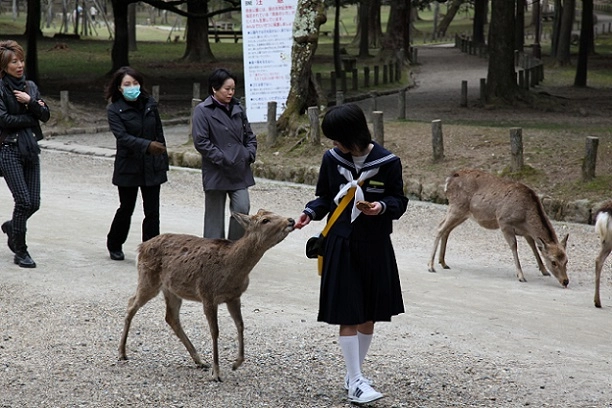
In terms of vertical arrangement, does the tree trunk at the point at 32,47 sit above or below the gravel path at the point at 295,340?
above

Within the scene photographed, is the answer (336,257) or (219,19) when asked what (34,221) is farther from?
(219,19)

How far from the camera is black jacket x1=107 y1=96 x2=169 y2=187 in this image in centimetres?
864

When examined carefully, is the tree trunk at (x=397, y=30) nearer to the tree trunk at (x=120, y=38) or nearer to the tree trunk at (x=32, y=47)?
the tree trunk at (x=120, y=38)

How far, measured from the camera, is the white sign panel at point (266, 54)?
18.0 metres

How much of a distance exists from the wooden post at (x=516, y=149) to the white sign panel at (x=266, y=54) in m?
5.67

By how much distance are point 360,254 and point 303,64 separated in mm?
12627

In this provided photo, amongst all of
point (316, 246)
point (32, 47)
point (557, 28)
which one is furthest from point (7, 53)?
point (557, 28)

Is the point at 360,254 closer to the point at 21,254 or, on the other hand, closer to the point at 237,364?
the point at 237,364

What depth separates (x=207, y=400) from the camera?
18.7ft

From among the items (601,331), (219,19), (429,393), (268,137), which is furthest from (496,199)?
(219,19)

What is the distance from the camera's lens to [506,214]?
32.3ft

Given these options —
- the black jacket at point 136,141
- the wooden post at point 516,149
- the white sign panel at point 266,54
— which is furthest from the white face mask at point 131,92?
the white sign panel at point 266,54

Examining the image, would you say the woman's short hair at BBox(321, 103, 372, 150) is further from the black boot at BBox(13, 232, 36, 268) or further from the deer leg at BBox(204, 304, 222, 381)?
the black boot at BBox(13, 232, 36, 268)

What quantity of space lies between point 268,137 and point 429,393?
11253 mm
